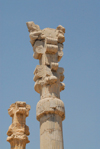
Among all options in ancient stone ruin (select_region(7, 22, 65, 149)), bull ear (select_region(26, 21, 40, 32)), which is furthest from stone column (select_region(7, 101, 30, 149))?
bull ear (select_region(26, 21, 40, 32))

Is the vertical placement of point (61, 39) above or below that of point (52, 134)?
above

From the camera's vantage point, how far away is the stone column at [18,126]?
2152 cm

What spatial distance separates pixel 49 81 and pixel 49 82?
71 mm

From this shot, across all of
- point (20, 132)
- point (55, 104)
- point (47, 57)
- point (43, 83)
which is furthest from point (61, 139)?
point (20, 132)

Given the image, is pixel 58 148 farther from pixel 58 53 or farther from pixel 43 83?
pixel 58 53

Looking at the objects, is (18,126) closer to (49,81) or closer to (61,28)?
(49,81)

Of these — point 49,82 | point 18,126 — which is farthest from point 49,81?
point 18,126

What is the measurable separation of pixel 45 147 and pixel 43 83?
2881mm

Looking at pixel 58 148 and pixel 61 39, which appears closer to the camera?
pixel 58 148

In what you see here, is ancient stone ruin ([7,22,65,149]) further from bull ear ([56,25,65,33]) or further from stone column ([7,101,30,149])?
stone column ([7,101,30,149])

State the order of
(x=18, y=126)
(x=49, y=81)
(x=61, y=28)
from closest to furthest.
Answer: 1. (x=49, y=81)
2. (x=61, y=28)
3. (x=18, y=126)

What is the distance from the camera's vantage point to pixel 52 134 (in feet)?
45.4

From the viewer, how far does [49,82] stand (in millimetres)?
14875

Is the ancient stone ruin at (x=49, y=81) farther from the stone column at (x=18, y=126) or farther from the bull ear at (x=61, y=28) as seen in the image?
the stone column at (x=18, y=126)
